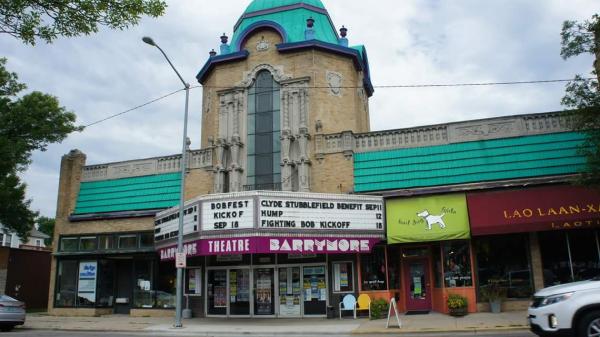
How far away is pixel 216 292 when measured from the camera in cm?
2338

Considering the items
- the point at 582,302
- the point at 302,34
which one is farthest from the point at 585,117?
the point at 302,34

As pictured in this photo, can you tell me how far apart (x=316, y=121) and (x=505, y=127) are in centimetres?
821

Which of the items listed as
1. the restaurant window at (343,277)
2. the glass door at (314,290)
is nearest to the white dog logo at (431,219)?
the restaurant window at (343,277)

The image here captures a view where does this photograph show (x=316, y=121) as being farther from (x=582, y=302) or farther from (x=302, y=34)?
(x=582, y=302)

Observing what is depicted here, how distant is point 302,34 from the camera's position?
25.9 metres

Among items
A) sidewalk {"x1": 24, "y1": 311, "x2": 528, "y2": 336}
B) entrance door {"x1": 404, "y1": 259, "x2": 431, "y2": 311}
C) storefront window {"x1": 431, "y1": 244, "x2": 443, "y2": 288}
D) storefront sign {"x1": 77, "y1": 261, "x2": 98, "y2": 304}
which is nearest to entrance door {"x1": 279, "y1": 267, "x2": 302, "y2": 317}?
sidewalk {"x1": 24, "y1": 311, "x2": 528, "y2": 336}

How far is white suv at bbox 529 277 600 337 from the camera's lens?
9.97 m

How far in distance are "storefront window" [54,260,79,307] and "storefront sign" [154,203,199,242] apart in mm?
5763

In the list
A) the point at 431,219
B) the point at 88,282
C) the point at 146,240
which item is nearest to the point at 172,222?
the point at 146,240

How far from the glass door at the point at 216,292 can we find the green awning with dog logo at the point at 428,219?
770 cm

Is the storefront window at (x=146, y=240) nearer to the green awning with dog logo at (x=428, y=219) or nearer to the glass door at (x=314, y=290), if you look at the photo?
the glass door at (x=314, y=290)

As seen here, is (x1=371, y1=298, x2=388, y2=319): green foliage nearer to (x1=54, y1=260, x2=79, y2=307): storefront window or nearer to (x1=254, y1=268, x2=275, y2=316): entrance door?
(x1=254, y1=268, x2=275, y2=316): entrance door

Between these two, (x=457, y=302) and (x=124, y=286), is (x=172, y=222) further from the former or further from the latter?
(x=457, y=302)

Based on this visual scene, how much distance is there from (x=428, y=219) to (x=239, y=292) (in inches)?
344
